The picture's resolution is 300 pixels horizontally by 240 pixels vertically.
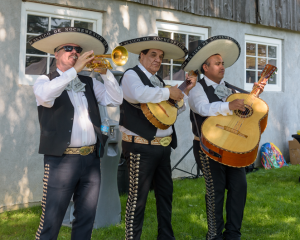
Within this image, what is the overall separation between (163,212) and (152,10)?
4267mm

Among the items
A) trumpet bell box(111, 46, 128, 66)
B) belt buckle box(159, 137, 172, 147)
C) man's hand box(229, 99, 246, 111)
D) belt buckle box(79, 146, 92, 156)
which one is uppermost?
trumpet bell box(111, 46, 128, 66)

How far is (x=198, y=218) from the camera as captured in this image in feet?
14.7

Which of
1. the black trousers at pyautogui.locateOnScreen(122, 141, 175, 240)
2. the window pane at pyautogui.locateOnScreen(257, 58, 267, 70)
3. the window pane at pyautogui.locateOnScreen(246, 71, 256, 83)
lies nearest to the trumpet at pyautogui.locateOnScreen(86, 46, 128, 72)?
the black trousers at pyautogui.locateOnScreen(122, 141, 175, 240)

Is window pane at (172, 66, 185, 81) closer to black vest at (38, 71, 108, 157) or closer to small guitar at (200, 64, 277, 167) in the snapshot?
small guitar at (200, 64, 277, 167)

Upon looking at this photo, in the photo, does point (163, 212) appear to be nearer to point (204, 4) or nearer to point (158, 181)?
point (158, 181)

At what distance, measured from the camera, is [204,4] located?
7020 millimetres

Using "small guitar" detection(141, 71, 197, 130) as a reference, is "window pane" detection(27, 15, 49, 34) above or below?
above

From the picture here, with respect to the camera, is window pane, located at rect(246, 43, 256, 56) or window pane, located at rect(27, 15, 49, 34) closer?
window pane, located at rect(27, 15, 49, 34)

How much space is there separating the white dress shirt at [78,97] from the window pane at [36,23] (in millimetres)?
2831

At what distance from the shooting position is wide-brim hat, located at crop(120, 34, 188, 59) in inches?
132

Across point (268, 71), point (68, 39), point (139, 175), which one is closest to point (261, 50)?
point (268, 71)

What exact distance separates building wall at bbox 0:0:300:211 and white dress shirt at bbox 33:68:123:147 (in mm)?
2534

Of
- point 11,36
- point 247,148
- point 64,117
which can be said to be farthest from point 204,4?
point 64,117

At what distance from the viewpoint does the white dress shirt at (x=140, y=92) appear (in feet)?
10.4
